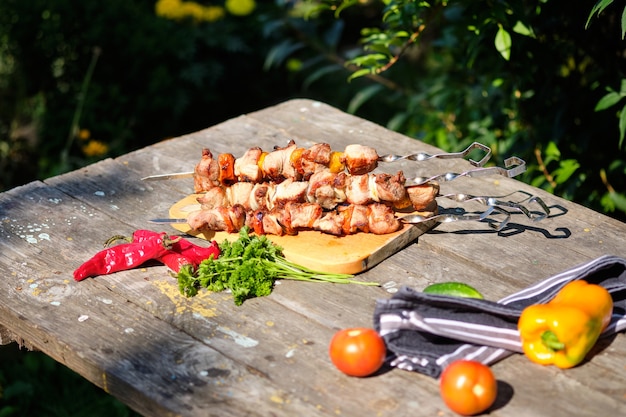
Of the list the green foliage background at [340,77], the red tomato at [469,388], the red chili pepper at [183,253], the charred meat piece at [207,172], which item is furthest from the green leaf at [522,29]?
the red tomato at [469,388]

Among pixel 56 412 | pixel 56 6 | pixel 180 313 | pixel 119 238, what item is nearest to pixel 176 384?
pixel 180 313

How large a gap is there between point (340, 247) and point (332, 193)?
219 mm

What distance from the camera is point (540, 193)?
3432mm

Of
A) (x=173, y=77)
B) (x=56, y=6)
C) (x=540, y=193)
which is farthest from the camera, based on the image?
(x=173, y=77)

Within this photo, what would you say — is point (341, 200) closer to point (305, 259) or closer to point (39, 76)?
point (305, 259)

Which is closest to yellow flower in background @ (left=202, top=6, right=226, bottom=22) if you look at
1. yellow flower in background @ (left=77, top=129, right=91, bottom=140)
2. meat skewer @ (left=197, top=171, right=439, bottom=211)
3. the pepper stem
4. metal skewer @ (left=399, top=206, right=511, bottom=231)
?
yellow flower in background @ (left=77, top=129, right=91, bottom=140)

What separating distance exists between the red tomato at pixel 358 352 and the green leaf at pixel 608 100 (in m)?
2.06

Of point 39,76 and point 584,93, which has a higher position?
point 584,93

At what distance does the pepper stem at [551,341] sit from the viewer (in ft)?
7.50

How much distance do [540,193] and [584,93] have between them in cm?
109

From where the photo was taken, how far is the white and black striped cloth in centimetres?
236

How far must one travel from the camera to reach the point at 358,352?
2.26 metres

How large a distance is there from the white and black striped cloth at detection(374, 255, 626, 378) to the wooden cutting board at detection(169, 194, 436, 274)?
42 cm

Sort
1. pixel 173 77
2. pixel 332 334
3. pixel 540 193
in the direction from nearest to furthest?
pixel 332 334 → pixel 540 193 → pixel 173 77
